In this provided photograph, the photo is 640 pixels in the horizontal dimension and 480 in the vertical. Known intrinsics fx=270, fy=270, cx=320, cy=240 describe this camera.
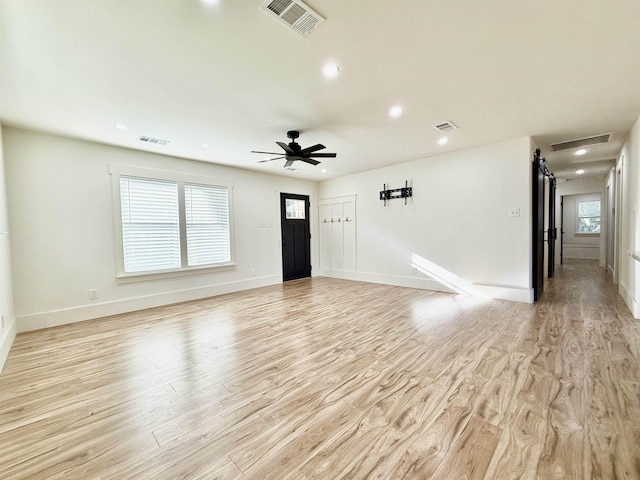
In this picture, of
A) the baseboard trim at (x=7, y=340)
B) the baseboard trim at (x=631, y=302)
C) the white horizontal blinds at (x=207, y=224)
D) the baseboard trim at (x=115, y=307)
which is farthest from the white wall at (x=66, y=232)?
the baseboard trim at (x=631, y=302)

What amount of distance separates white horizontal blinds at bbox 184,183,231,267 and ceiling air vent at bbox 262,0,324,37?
408cm

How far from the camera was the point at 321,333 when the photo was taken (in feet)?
10.9

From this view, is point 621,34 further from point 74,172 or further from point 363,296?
point 74,172

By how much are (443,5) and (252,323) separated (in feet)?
12.4

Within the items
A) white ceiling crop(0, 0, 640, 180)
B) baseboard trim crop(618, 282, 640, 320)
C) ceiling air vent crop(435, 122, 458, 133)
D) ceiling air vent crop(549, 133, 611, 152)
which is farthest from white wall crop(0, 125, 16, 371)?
ceiling air vent crop(549, 133, 611, 152)

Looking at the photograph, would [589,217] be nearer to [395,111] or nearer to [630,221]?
[630,221]

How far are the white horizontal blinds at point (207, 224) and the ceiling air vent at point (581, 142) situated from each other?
6410 mm

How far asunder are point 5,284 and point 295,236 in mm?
5062

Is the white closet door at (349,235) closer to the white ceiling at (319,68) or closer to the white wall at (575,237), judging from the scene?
the white ceiling at (319,68)

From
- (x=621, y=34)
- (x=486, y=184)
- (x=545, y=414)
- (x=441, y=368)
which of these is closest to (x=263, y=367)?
(x=441, y=368)

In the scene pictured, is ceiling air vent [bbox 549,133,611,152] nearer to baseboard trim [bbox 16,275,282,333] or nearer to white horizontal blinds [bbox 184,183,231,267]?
white horizontal blinds [bbox 184,183,231,267]

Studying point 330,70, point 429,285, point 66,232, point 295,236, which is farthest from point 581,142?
point 66,232

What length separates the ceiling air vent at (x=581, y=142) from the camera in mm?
4379

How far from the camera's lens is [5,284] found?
10.3 ft
